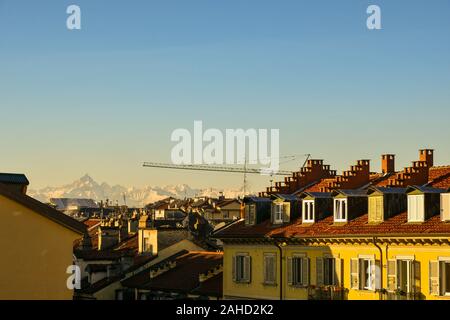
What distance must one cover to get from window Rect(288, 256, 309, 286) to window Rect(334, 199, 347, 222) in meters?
2.82

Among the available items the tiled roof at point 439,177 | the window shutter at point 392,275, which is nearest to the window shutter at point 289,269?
the window shutter at point 392,275

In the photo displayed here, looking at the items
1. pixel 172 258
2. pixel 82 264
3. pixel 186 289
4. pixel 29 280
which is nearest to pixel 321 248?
pixel 186 289

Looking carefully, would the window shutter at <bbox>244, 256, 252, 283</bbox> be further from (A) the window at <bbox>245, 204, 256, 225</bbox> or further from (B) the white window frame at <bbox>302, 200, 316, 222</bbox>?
(B) the white window frame at <bbox>302, 200, 316, 222</bbox>

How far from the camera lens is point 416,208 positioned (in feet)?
161

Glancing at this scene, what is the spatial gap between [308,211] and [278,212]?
3424 mm

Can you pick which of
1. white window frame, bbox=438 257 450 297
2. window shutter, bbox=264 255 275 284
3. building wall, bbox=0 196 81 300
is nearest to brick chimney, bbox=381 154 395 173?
window shutter, bbox=264 255 275 284

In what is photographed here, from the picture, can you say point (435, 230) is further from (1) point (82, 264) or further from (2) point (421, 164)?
(1) point (82, 264)

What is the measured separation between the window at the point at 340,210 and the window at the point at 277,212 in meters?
5.88

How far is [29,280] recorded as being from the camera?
36500mm

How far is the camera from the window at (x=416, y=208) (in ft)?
160

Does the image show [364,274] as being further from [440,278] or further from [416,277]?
[440,278]

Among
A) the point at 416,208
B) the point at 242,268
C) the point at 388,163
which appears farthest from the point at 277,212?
the point at 416,208

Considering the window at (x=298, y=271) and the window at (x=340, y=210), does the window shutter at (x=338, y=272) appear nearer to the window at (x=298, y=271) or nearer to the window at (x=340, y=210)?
the window at (x=340, y=210)

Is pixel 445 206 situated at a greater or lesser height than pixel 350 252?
greater
